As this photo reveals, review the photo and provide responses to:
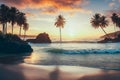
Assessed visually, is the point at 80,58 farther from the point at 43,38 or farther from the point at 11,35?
the point at 43,38

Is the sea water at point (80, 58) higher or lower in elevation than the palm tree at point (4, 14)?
lower

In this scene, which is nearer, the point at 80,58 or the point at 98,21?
the point at 80,58

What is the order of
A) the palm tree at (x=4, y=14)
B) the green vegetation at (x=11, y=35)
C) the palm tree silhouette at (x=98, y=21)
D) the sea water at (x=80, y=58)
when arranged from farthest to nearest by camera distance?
the palm tree silhouette at (x=98, y=21)
the palm tree at (x=4, y=14)
the green vegetation at (x=11, y=35)
the sea water at (x=80, y=58)

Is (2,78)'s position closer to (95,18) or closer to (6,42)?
(6,42)

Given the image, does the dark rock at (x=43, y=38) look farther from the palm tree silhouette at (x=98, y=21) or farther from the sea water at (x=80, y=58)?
the sea water at (x=80, y=58)

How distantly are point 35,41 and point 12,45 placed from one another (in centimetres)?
9610

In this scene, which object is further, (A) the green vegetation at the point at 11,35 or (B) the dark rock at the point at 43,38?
(B) the dark rock at the point at 43,38

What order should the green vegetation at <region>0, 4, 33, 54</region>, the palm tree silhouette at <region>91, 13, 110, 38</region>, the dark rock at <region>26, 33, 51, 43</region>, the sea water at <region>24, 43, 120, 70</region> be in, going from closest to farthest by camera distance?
1. the sea water at <region>24, 43, 120, 70</region>
2. the green vegetation at <region>0, 4, 33, 54</region>
3. the palm tree silhouette at <region>91, 13, 110, 38</region>
4. the dark rock at <region>26, 33, 51, 43</region>

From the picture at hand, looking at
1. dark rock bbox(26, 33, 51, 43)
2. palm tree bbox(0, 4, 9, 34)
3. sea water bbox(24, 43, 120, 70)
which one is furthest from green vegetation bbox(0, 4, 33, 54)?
dark rock bbox(26, 33, 51, 43)

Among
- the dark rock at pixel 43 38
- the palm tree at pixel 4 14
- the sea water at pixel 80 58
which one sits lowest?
the sea water at pixel 80 58

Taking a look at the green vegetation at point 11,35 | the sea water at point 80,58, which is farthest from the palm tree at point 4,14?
the sea water at point 80,58

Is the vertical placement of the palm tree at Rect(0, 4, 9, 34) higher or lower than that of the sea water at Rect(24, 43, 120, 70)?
higher

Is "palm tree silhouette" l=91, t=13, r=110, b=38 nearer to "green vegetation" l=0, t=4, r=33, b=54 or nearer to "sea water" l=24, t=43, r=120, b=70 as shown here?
"green vegetation" l=0, t=4, r=33, b=54

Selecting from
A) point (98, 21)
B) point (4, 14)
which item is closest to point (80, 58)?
point (4, 14)
